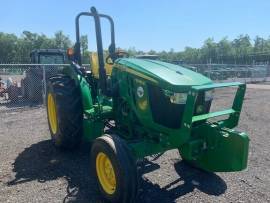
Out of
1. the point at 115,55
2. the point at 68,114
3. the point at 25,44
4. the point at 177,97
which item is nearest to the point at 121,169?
the point at 177,97

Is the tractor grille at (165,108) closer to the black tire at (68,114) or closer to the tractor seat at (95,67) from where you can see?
the black tire at (68,114)

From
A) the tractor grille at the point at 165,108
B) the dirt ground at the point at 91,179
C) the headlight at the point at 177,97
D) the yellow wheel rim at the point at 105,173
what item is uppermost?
the headlight at the point at 177,97

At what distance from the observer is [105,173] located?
13.4 ft

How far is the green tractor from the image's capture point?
12.2ft

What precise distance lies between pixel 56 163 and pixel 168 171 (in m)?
1.76

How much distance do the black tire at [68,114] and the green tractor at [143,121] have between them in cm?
2

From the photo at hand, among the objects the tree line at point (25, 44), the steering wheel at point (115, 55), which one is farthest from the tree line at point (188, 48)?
the steering wheel at point (115, 55)

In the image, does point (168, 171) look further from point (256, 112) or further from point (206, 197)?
point (256, 112)

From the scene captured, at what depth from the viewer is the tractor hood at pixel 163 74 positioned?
3887 mm

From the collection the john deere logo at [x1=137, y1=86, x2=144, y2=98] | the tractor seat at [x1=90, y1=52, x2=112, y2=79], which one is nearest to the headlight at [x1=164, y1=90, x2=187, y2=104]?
the john deere logo at [x1=137, y1=86, x2=144, y2=98]

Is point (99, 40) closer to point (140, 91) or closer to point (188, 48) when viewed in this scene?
point (140, 91)

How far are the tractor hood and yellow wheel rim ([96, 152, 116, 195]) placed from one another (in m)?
1.13

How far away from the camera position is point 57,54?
14.9 metres

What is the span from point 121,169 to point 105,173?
0.57m
